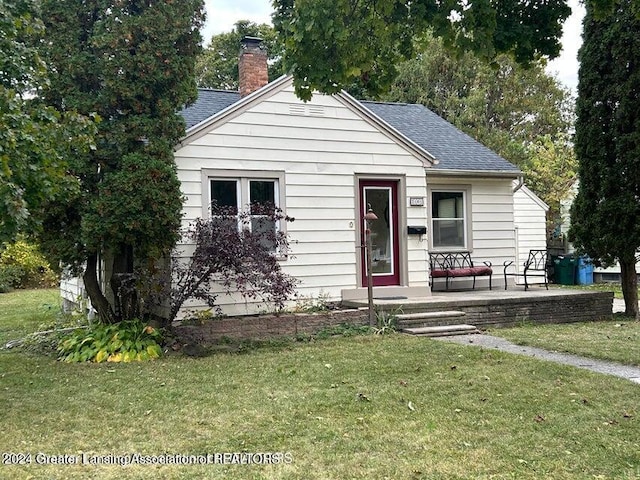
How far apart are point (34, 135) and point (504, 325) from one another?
7.96 m

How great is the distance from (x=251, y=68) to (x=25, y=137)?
6.41 meters

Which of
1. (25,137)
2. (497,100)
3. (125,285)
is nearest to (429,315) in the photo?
(125,285)

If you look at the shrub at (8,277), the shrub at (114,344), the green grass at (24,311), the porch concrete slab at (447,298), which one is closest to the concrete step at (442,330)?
the porch concrete slab at (447,298)

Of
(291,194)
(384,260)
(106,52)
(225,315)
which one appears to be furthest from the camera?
(384,260)

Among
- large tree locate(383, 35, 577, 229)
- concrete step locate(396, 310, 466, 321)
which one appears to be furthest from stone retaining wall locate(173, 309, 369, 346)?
large tree locate(383, 35, 577, 229)

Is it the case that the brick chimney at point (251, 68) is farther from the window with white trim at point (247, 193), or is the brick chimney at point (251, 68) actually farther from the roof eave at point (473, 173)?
the roof eave at point (473, 173)

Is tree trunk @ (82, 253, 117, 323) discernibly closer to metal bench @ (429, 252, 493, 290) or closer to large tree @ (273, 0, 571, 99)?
large tree @ (273, 0, 571, 99)

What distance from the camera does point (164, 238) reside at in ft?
26.0

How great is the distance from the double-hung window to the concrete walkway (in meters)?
3.39

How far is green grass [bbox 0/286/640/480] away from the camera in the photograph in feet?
12.7

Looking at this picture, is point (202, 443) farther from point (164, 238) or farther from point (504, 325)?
point (504, 325)

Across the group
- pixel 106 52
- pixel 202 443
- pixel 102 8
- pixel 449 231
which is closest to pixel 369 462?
pixel 202 443

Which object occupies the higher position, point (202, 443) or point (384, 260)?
point (384, 260)

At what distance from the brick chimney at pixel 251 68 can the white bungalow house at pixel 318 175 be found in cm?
2
